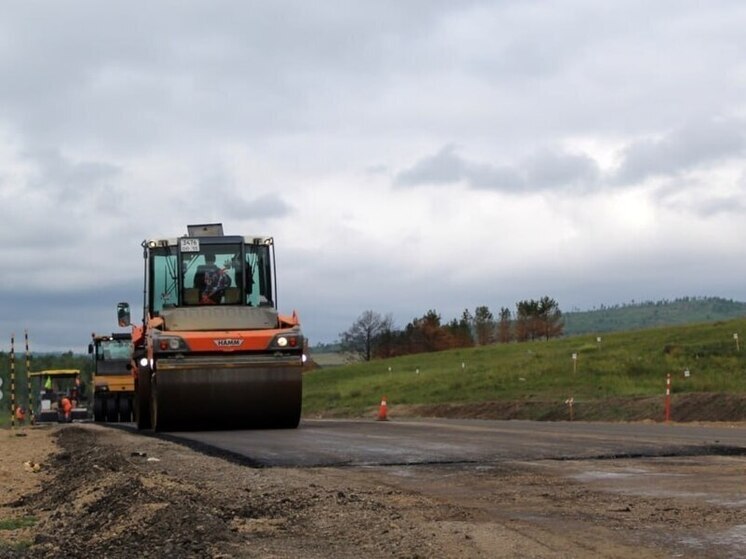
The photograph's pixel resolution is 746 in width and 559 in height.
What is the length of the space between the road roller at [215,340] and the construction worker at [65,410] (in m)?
25.6

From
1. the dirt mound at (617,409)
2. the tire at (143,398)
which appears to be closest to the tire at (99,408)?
the dirt mound at (617,409)

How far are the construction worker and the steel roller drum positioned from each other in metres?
27.9

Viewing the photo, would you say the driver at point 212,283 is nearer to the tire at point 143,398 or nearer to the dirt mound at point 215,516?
the tire at point 143,398

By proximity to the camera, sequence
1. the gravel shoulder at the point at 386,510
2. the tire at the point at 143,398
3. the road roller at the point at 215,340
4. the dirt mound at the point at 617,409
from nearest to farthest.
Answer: the gravel shoulder at the point at 386,510
the road roller at the point at 215,340
the tire at the point at 143,398
the dirt mound at the point at 617,409

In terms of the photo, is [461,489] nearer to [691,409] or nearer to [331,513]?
[331,513]

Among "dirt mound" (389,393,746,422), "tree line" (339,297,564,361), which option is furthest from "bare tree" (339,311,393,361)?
"dirt mound" (389,393,746,422)

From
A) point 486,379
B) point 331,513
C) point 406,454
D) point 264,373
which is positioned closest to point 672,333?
point 486,379

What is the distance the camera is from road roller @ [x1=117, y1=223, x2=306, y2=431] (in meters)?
20.2

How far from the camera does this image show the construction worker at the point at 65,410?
47656 millimetres

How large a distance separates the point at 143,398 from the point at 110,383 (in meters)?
19.4

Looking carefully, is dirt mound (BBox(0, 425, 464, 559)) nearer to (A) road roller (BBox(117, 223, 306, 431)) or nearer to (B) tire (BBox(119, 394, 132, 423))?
(A) road roller (BBox(117, 223, 306, 431))

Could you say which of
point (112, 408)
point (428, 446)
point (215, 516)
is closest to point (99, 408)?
point (112, 408)

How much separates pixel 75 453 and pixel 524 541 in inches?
477

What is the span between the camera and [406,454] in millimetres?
14578
